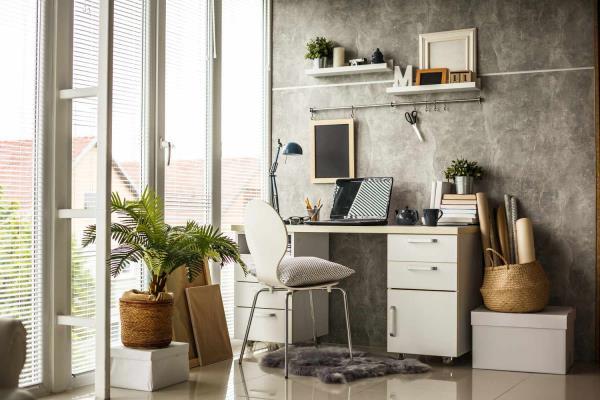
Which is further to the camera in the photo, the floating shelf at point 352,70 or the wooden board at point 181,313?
the floating shelf at point 352,70

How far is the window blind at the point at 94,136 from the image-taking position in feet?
12.4

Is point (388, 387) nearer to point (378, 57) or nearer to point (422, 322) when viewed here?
point (422, 322)

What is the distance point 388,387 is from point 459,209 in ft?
4.30

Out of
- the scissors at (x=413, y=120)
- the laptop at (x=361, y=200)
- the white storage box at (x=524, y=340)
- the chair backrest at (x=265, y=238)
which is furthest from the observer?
the scissors at (x=413, y=120)

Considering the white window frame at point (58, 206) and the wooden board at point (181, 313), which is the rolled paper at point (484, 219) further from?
the white window frame at point (58, 206)

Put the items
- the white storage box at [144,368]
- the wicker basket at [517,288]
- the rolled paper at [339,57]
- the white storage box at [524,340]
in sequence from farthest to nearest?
the rolled paper at [339,57]
the wicker basket at [517,288]
the white storage box at [524,340]
the white storage box at [144,368]

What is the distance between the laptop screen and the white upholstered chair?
80 centimetres

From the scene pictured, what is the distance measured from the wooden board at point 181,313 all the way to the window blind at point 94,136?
195mm

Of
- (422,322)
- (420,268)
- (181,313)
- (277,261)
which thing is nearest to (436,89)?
(420,268)

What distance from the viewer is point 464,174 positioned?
15.5 ft

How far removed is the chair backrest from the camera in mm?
4008

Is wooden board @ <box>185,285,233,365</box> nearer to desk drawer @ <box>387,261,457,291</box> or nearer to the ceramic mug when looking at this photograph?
desk drawer @ <box>387,261,457,291</box>

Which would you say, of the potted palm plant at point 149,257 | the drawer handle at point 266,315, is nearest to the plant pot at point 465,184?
the drawer handle at point 266,315

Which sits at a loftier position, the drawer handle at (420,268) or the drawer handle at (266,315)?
the drawer handle at (420,268)
